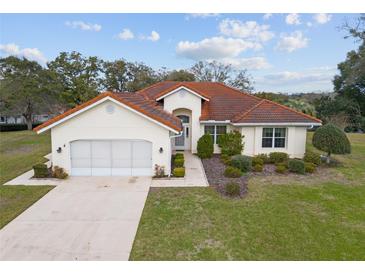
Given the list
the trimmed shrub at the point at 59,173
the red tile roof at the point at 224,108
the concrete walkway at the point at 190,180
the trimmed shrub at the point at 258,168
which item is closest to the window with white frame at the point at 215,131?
the red tile roof at the point at 224,108

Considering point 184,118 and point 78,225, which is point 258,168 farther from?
point 78,225

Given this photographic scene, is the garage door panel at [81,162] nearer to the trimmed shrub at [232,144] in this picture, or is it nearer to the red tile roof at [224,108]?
the red tile roof at [224,108]

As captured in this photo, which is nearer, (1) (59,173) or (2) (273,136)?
(1) (59,173)

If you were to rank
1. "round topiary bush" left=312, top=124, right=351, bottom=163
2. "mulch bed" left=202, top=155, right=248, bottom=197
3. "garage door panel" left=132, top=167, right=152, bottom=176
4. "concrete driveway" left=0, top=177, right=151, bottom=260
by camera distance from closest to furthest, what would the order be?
"concrete driveway" left=0, top=177, right=151, bottom=260
"mulch bed" left=202, top=155, right=248, bottom=197
"garage door panel" left=132, top=167, right=152, bottom=176
"round topiary bush" left=312, top=124, right=351, bottom=163

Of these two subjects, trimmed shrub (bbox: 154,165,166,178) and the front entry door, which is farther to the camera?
the front entry door

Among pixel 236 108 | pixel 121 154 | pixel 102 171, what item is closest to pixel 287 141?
pixel 236 108

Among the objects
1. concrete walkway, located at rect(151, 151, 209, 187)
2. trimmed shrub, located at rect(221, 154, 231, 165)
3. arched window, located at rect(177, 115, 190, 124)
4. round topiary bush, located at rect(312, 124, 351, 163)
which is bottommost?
concrete walkway, located at rect(151, 151, 209, 187)

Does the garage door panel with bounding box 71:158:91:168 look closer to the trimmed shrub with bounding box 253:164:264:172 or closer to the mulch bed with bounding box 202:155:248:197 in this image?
the mulch bed with bounding box 202:155:248:197

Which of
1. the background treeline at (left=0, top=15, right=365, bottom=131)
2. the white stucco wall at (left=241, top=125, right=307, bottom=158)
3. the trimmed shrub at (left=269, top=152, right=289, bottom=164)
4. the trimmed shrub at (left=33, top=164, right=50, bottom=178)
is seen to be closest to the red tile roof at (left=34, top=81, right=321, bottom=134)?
the white stucco wall at (left=241, top=125, right=307, bottom=158)
